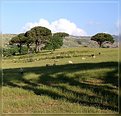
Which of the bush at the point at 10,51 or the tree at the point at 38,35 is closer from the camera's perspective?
the bush at the point at 10,51

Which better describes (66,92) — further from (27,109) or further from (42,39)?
(42,39)

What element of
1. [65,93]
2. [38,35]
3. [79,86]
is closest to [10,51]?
[38,35]

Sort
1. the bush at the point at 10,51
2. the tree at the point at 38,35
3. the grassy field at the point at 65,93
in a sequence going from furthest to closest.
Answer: the tree at the point at 38,35 → the bush at the point at 10,51 → the grassy field at the point at 65,93

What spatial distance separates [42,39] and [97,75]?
85.5 metres

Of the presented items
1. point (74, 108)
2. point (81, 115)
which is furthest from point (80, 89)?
point (81, 115)

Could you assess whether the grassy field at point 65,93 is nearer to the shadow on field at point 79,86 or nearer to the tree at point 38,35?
the shadow on field at point 79,86

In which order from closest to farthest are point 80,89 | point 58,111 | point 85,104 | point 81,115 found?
point 81,115 < point 58,111 < point 85,104 < point 80,89

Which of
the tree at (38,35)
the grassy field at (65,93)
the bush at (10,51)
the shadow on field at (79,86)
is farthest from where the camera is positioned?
the tree at (38,35)

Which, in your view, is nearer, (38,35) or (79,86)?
(79,86)

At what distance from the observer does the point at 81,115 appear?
1280 centimetres

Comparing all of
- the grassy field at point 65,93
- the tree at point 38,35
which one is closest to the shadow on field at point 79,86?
the grassy field at point 65,93

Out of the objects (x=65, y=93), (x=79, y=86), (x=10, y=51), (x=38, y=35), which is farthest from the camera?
(x=38, y=35)

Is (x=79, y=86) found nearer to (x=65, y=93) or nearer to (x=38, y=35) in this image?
(x=65, y=93)

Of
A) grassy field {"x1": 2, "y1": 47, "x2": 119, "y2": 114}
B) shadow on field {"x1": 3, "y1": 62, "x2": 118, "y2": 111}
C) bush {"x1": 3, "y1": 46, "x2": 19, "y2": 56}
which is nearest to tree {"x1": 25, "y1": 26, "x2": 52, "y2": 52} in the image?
bush {"x1": 3, "y1": 46, "x2": 19, "y2": 56}
